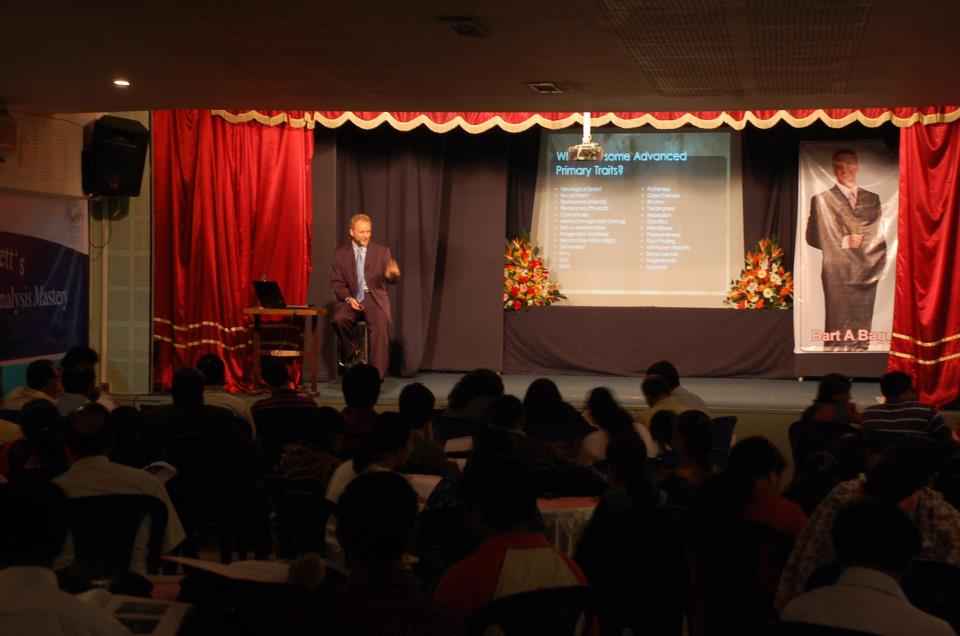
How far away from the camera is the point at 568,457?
5176 mm

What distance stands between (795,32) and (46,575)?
4501mm

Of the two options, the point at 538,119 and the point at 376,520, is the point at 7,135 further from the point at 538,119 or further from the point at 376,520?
the point at 376,520

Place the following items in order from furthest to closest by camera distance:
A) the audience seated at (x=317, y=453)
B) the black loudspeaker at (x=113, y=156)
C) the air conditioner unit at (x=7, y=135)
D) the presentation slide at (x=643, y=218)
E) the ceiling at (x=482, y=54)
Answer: the presentation slide at (x=643, y=218) < the black loudspeaker at (x=113, y=156) < the air conditioner unit at (x=7, y=135) < the ceiling at (x=482, y=54) < the audience seated at (x=317, y=453)

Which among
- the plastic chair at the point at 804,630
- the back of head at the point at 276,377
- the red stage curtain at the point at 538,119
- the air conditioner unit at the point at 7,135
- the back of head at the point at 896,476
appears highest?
the red stage curtain at the point at 538,119

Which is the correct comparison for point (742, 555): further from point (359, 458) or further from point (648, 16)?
point (648, 16)

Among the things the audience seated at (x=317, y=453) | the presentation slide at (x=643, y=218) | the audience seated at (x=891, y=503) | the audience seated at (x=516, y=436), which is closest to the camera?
the audience seated at (x=891, y=503)

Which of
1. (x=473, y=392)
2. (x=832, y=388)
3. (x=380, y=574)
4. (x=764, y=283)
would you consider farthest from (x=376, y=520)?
(x=764, y=283)

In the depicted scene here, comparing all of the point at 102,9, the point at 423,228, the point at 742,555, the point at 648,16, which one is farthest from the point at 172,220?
the point at 742,555

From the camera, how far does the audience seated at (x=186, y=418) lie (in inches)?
199

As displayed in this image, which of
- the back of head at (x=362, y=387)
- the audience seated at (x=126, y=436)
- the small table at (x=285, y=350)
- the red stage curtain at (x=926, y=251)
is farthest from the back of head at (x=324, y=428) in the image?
the red stage curtain at (x=926, y=251)

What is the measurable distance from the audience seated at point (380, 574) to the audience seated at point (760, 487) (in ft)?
4.57

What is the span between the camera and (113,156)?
9.03 m

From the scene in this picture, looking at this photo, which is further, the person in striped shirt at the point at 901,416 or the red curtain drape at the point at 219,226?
the red curtain drape at the point at 219,226

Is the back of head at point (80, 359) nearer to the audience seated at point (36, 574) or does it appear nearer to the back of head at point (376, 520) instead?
the audience seated at point (36, 574)
